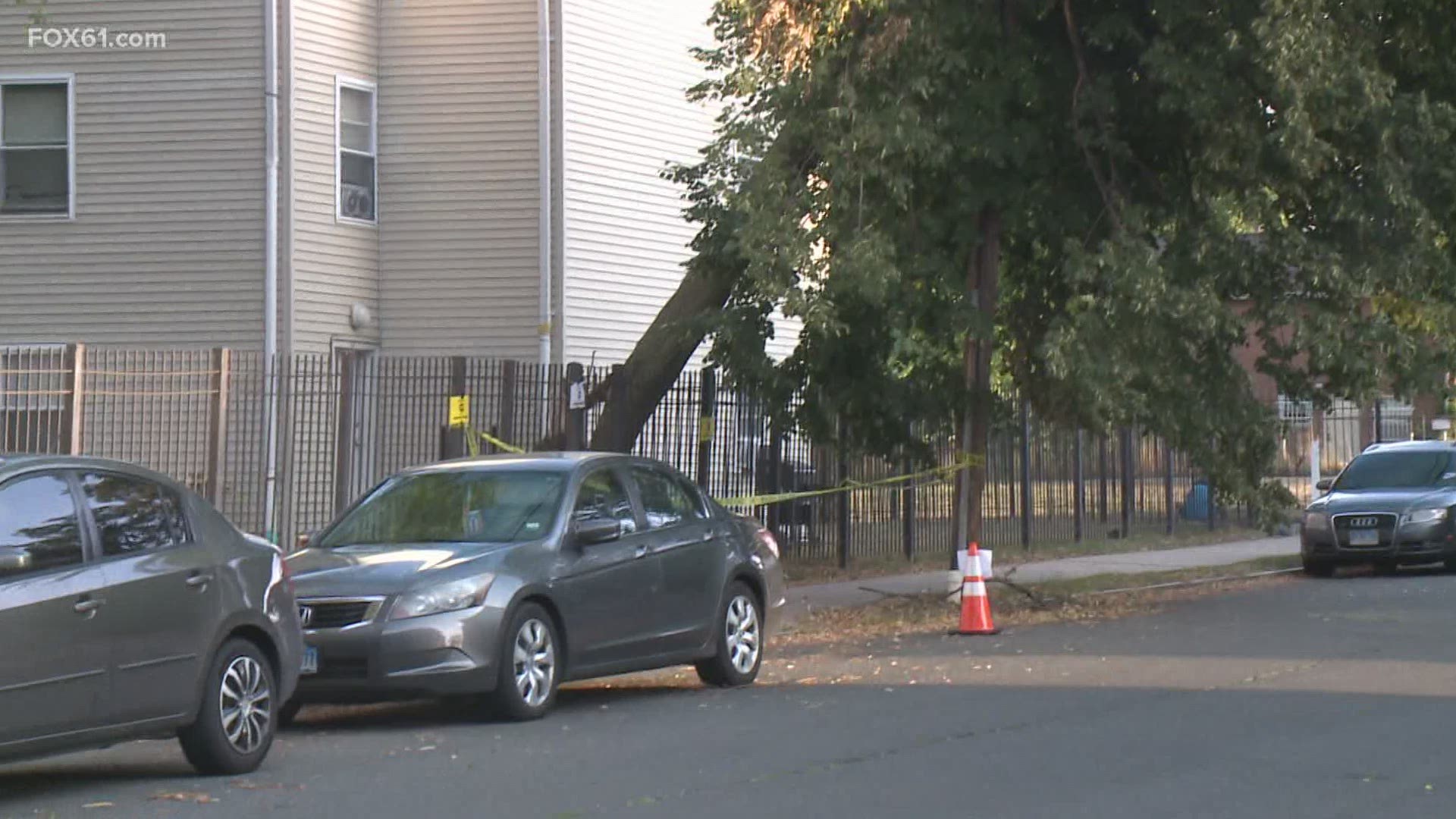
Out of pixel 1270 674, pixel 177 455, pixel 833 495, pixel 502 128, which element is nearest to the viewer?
pixel 1270 674

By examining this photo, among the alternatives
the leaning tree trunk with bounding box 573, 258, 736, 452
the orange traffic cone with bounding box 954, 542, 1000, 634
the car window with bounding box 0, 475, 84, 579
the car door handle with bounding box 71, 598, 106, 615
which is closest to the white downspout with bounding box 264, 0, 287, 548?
the leaning tree trunk with bounding box 573, 258, 736, 452

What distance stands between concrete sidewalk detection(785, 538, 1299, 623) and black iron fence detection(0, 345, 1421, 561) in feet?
2.38

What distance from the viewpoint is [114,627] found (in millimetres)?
8664

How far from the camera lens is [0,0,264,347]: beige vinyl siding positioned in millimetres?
23484

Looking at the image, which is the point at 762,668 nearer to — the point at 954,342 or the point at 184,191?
the point at 954,342

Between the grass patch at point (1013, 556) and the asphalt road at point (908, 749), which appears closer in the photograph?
the asphalt road at point (908, 749)

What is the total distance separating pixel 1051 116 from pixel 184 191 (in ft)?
37.1

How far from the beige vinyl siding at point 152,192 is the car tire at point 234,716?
47.4 ft

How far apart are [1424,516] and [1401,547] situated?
438 millimetres

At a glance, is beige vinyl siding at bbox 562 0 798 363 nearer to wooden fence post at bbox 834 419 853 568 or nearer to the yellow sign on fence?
wooden fence post at bbox 834 419 853 568

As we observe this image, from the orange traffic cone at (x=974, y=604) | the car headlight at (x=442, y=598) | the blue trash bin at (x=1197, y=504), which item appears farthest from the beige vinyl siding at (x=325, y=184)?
the car headlight at (x=442, y=598)

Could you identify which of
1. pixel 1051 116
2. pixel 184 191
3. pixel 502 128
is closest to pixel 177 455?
pixel 184 191

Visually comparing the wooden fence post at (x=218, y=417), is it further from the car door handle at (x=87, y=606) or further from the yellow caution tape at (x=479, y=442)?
the car door handle at (x=87, y=606)

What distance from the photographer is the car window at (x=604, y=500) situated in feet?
40.1
